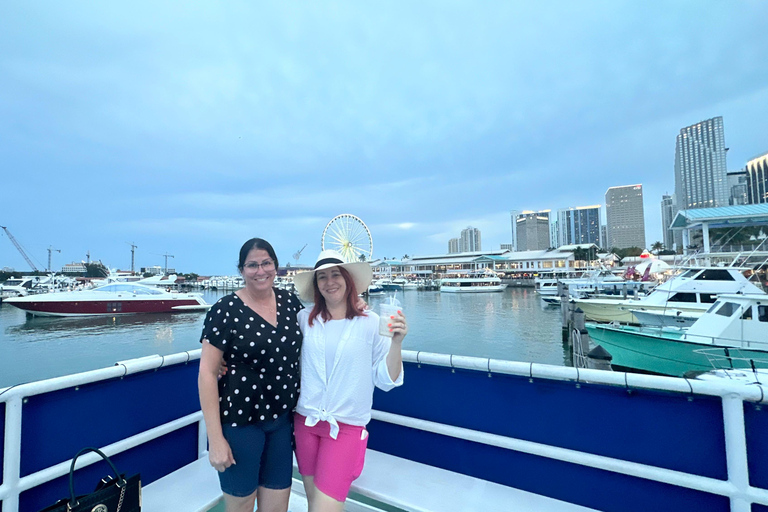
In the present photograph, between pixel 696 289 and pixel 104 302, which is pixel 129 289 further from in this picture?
pixel 696 289

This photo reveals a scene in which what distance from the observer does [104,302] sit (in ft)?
95.1

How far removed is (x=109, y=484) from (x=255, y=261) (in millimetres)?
1224

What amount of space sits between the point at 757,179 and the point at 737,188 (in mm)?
21117

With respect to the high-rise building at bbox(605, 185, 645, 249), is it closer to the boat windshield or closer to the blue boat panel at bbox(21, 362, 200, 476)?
the boat windshield

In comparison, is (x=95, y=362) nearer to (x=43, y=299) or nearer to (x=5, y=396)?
(x=5, y=396)

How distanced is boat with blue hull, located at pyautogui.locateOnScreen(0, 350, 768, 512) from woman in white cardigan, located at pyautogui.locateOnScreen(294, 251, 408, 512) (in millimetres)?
527

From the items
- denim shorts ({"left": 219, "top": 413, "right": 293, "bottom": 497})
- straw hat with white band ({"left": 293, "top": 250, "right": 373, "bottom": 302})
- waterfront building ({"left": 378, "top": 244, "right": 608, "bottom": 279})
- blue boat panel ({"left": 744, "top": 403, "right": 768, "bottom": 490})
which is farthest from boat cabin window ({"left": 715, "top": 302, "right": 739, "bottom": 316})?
waterfront building ({"left": 378, "top": 244, "right": 608, "bottom": 279})

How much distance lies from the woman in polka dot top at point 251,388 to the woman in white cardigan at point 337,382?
9 centimetres

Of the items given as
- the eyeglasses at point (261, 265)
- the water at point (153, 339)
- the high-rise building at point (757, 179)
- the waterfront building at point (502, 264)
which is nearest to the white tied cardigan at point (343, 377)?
the eyeglasses at point (261, 265)

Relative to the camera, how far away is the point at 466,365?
7.61ft

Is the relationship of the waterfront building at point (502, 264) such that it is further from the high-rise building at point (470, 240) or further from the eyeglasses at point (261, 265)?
the high-rise building at point (470, 240)

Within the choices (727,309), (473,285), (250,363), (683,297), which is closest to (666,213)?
(473,285)

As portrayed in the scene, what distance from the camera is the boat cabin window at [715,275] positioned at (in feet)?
44.3

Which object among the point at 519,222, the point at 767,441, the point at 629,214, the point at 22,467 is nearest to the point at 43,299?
the point at 22,467
